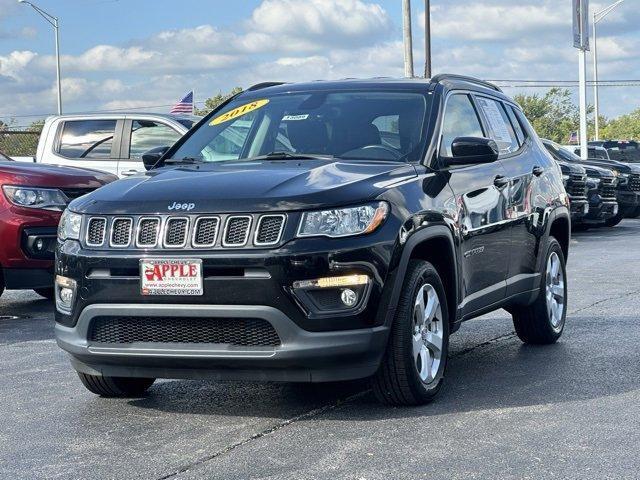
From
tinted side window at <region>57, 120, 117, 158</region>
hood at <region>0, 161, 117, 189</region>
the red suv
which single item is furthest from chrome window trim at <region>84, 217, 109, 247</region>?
tinted side window at <region>57, 120, 117, 158</region>

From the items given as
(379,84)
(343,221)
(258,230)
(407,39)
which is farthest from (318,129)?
(407,39)

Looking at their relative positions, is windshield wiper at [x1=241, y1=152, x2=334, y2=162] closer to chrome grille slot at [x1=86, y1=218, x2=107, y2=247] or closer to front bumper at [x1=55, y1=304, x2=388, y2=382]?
chrome grille slot at [x1=86, y1=218, x2=107, y2=247]

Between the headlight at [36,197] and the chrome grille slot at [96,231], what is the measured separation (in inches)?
169

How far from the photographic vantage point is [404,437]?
17.4ft

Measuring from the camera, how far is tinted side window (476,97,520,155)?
24.9ft

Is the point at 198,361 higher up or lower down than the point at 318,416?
higher up

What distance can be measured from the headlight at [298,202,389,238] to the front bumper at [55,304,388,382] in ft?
1.36

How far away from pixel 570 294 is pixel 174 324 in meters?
6.52

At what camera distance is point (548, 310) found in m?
8.03

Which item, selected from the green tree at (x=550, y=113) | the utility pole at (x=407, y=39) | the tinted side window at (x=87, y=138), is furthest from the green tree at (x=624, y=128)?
the tinted side window at (x=87, y=138)

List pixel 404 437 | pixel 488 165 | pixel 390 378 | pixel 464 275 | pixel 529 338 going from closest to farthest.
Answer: pixel 404 437 < pixel 390 378 < pixel 464 275 < pixel 488 165 < pixel 529 338

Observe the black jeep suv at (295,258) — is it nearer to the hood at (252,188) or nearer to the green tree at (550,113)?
the hood at (252,188)

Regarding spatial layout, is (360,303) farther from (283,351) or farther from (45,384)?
(45,384)

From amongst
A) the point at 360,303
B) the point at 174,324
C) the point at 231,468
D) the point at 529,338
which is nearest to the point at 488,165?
the point at 529,338
